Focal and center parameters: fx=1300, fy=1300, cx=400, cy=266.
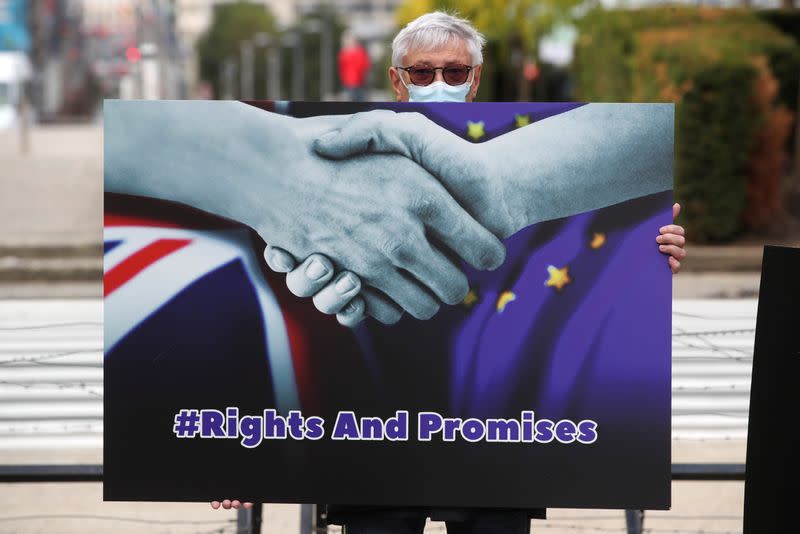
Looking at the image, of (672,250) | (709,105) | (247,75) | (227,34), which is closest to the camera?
(672,250)

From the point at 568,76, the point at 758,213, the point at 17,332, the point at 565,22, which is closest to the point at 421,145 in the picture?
the point at 17,332

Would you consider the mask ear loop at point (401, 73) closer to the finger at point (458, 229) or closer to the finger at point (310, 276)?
the finger at point (458, 229)

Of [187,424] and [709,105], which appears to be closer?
[187,424]

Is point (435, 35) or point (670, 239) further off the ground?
point (435, 35)

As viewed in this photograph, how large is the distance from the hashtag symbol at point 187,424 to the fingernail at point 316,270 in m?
0.42

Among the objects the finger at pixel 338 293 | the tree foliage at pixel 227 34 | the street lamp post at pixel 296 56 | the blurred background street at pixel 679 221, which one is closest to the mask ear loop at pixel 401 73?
the finger at pixel 338 293

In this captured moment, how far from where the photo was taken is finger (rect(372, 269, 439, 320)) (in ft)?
9.81

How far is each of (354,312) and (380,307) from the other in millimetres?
61

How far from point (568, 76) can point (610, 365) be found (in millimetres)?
35274

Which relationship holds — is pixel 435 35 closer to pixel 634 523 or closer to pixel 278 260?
pixel 278 260

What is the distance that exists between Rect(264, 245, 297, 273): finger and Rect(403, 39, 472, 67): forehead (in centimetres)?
62

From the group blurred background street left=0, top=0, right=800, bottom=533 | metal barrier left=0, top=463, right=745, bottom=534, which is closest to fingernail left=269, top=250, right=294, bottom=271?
metal barrier left=0, top=463, right=745, bottom=534

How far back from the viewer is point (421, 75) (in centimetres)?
324

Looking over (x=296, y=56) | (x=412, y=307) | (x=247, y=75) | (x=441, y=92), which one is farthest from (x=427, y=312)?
(x=247, y=75)
